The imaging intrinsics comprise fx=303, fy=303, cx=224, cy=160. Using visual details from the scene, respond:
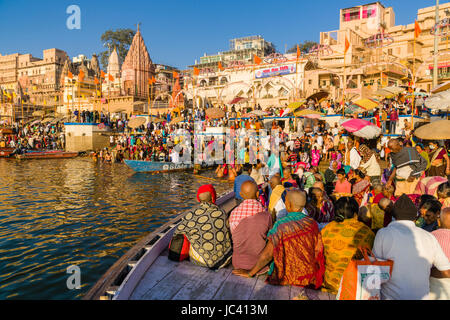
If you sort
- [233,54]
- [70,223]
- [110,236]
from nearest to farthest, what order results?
[110,236] < [70,223] < [233,54]

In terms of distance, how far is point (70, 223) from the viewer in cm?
945

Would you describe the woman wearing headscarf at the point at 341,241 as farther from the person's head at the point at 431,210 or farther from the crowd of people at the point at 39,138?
the crowd of people at the point at 39,138

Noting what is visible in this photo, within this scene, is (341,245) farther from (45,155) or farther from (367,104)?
(45,155)

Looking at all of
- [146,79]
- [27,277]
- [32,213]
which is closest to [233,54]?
[146,79]

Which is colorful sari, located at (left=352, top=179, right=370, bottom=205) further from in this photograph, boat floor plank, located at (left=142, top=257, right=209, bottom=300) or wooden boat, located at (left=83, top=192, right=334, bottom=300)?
boat floor plank, located at (left=142, top=257, right=209, bottom=300)

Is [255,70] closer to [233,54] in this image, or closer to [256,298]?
[233,54]

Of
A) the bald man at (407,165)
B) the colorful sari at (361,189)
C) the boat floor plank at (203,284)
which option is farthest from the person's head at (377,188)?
the boat floor plank at (203,284)

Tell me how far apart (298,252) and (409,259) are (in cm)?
121

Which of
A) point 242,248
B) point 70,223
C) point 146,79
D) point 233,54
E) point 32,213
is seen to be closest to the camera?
point 242,248

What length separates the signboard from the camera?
3562cm

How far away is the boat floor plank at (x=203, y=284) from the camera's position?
371 cm

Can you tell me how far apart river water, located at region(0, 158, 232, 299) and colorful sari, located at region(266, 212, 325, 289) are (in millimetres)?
3908
